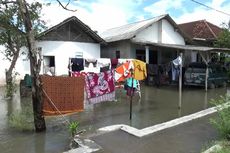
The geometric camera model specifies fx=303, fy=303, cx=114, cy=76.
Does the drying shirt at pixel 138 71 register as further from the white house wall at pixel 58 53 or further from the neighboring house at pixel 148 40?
the white house wall at pixel 58 53

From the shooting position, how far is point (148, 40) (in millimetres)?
24922

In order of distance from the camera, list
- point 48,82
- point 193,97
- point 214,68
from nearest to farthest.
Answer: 1. point 48,82
2. point 193,97
3. point 214,68

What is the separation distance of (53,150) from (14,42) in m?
10.4

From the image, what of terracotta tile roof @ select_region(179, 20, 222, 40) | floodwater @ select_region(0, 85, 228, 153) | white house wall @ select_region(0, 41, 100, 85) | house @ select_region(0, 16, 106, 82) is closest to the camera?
floodwater @ select_region(0, 85, 228, 153)

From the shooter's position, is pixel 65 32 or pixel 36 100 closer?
pixel 36 100

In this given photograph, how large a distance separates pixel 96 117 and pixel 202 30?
69.9ft

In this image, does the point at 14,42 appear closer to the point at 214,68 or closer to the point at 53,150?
the point at 53,150

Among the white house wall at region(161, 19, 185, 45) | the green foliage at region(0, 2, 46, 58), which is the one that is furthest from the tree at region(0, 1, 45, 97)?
the white house wall at region(161, 19, 185, 45)

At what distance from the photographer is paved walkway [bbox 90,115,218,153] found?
669 cm

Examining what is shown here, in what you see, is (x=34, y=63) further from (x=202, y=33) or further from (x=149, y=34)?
(x=202, y=33)

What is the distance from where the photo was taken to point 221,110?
7.05m

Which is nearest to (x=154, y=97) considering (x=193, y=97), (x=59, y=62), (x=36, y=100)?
(x=193, y=97)

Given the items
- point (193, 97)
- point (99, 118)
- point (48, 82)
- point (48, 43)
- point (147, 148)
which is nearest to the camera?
point (147, 148)

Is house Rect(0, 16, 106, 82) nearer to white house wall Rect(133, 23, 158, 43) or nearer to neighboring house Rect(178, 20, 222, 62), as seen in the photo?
white house wall Rect(133, 23, 158, 43)
